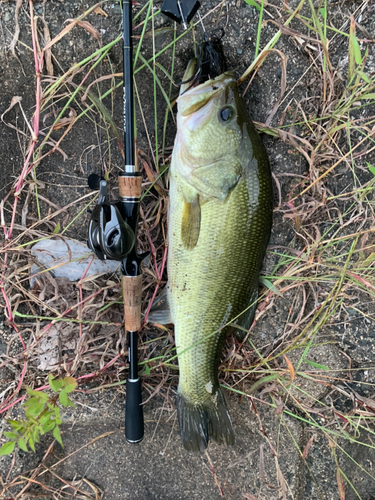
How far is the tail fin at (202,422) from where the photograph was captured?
1699mm

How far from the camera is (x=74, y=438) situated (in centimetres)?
192

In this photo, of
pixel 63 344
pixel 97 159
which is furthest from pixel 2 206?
pixel 63 344

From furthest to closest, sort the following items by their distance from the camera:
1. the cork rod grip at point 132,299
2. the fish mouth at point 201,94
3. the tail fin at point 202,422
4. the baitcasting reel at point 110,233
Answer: the tail fin at point 202,422
the cork rod grip at point 132,299
the fish mouth at point 201,94
the baitcasting reel at point 110,233

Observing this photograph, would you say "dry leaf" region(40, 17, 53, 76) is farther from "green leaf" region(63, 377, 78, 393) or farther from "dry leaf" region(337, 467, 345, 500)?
"dry leaf" region(337, 467, 345, 500)

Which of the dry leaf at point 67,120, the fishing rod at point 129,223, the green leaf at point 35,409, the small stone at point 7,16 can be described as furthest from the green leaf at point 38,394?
the small stone at point 7,16

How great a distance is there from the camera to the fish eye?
146 cm

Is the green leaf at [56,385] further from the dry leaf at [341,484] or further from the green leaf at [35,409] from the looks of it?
the dry leaf at [341,484]

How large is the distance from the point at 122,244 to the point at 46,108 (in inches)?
35.6

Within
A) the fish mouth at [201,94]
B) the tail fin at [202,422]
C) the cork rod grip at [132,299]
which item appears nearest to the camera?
the fish mouth at [201,94]

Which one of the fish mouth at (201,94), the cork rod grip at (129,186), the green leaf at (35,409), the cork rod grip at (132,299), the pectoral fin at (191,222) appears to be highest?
the fish mouth at (201,94)

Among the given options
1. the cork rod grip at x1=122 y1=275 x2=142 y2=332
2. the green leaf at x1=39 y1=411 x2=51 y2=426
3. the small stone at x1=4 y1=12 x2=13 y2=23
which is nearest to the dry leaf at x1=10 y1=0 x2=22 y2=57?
the small stone at x1=4 y1=12 x2=13 y2=23

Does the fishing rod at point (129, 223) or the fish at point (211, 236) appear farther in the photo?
the fish at point (211, 236)

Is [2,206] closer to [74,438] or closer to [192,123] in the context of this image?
[192,123]

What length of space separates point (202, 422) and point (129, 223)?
1111 mm
